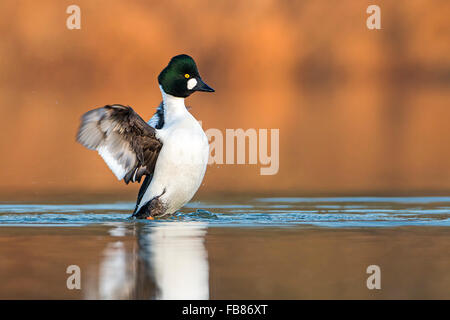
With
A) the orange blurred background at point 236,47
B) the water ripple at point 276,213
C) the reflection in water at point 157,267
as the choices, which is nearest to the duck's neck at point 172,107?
the water ripple at point 276,213

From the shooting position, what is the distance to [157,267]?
5.80m

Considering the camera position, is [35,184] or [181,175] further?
[35,184]

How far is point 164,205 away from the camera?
8.29 meters

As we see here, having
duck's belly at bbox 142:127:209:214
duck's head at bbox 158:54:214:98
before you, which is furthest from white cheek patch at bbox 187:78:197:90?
duck's belly at bbox 142:127:209:214

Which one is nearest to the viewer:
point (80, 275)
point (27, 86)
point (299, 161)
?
point (80, 275)

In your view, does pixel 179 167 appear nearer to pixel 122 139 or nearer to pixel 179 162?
pixel 179 162

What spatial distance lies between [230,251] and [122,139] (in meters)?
2.10

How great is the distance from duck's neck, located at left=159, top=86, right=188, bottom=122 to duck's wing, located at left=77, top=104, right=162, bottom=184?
0.36 metres

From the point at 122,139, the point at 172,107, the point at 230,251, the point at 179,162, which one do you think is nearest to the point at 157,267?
the point at 230,251

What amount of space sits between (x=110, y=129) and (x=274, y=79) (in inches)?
1546

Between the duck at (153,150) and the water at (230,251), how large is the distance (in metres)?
0.23

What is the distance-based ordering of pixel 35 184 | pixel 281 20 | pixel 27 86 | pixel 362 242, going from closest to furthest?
pixel 362 242
pixel 35 184
pixel 27 86
pixel 281 20
